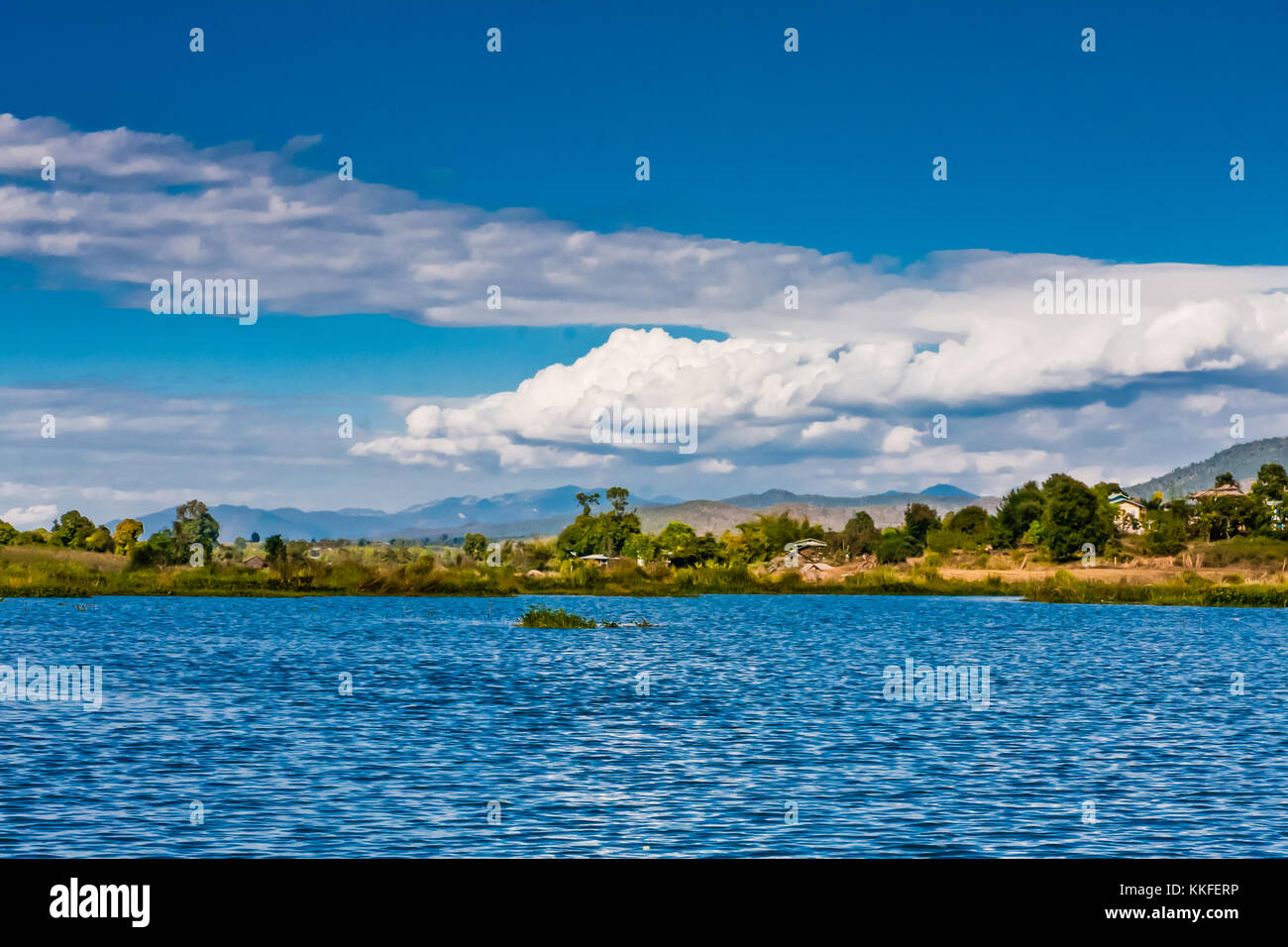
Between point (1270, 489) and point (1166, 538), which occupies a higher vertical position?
point (1270, 489)


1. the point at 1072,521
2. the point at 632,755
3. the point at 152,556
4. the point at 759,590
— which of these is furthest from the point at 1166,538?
the point at 632,755

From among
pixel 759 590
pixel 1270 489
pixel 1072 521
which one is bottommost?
pixel 759 590

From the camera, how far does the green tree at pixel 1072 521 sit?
184250 mm

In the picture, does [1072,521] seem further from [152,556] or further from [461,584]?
[152,556]

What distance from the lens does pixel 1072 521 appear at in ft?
606

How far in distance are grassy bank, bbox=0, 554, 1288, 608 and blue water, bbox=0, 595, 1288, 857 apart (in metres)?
69.2

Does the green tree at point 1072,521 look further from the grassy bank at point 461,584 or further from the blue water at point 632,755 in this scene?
the blue water at point 632,755

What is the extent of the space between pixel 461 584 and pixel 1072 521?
95.7m

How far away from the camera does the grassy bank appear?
138750mm

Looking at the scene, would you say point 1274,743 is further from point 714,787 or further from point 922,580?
point 922,580

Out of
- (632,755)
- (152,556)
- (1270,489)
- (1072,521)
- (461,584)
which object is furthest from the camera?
(1270,489)

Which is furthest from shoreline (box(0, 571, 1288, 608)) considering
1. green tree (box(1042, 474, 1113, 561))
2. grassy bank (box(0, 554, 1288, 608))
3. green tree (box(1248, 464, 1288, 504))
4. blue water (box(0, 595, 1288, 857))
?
blue water (box(0, 595, 1288, 857))
